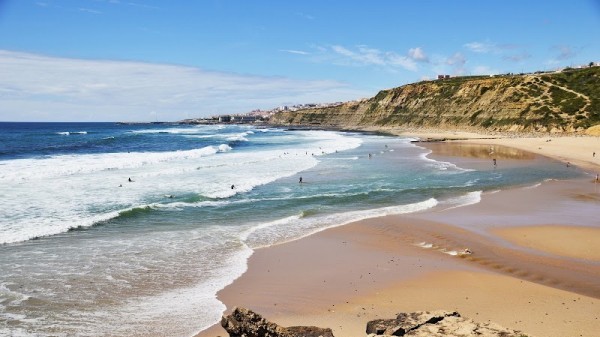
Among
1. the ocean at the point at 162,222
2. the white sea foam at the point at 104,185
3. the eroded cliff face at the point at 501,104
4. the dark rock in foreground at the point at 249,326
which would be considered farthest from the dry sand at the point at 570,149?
the dark rock in foreground at the point at 249,326

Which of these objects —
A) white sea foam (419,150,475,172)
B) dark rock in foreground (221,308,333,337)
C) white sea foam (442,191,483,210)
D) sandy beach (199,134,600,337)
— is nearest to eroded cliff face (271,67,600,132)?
white sea foam (419,150,475,172)

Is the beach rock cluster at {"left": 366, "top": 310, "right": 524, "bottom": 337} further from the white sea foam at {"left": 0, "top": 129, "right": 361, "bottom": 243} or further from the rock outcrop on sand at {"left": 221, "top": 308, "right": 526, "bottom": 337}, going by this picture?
the white sea foam at {"left": 0, "top": 129, "right": 361, "bottom": 243}

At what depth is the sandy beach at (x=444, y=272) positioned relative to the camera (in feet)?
35.2

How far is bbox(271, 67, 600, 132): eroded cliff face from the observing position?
7825cm

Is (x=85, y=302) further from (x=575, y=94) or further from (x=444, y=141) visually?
(x=575, y=94)

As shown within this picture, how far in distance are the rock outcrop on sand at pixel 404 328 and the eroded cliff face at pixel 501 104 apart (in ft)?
251

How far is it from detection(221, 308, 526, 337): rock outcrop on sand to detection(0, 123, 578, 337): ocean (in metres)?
2.91

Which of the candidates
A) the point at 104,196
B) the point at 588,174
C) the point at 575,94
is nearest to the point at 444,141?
the point at 575,94

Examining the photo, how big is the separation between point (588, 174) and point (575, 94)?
5886 centimetres

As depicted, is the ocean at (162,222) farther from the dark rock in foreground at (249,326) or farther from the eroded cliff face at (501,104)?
the eroded cliff face at (501,104)

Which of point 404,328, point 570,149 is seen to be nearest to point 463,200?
point 404,328

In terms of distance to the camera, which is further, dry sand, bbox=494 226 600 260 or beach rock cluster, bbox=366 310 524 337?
dry sand, bbox=494 226 600 260

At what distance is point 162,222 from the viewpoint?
20.3m

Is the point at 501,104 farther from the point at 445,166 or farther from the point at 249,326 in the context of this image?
the point at 249,326
